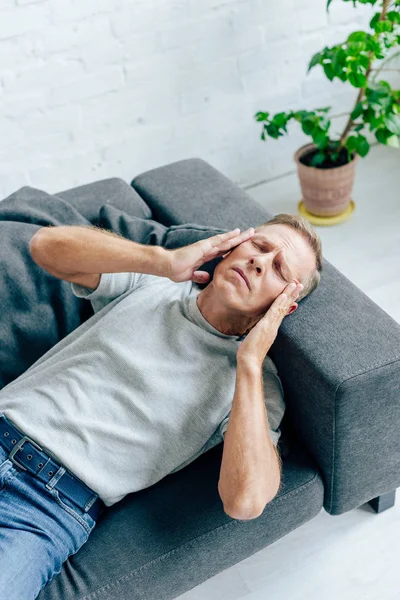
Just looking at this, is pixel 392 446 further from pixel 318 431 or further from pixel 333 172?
pixel 333 172

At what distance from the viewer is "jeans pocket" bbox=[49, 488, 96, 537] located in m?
1.43

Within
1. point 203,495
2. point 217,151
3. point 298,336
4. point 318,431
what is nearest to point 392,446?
point 318,431

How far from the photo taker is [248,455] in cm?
133

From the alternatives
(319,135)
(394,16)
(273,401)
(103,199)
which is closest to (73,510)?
(273,401)

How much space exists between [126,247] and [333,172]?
4.22 feet

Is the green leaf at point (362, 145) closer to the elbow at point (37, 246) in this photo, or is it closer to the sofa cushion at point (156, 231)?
the sofa cushion at point (156, 231)

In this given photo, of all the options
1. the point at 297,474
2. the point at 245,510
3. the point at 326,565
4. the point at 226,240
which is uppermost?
the point at 226,240

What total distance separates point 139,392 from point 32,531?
352mm

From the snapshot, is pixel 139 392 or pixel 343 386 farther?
pixel 139 392

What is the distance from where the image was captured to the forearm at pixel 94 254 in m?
1.54

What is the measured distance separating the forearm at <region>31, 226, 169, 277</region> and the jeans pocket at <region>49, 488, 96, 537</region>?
490mm

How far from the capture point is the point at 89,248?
156 cm

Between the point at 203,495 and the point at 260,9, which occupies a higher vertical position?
the point at 260,9

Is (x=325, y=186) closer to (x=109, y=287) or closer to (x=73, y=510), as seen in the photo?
(x=109, y=287)
